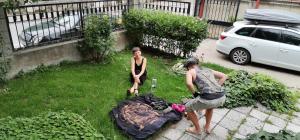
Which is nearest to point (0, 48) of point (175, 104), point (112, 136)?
point (112, 136)

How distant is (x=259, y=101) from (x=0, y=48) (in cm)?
597

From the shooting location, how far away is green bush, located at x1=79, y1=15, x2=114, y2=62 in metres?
6.85

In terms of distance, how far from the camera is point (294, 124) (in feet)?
17.4

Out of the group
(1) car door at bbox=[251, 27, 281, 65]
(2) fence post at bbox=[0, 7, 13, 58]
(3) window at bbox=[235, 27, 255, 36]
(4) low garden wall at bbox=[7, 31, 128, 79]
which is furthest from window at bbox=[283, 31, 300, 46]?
(2) fence post at bbox=[0, 7, 13, 58]

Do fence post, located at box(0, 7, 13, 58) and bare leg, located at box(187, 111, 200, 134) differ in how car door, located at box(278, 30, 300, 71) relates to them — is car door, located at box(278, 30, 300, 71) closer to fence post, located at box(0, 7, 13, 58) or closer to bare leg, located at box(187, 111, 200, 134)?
bare leg, located at box(187, 111, 200, 134)

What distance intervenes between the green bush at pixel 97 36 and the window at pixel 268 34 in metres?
5.06

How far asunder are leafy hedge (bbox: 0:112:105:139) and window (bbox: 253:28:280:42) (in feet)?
22.8

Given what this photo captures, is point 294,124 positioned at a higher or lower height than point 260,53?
lower

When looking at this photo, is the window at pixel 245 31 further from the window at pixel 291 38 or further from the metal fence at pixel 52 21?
the metal fence at pixel 52 21

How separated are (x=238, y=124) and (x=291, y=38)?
15.5 ft

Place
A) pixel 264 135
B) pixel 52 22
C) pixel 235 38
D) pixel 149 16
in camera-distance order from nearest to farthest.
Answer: pixel 264 135
pixel 52 22
pixel 149 16
pixel 235 38

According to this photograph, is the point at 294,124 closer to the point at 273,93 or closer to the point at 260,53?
the point at 273,93

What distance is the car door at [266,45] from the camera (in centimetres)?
852

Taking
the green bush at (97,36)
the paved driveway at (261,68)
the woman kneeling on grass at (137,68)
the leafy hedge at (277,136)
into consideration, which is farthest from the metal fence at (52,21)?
the leafy hedge at (277,136)
